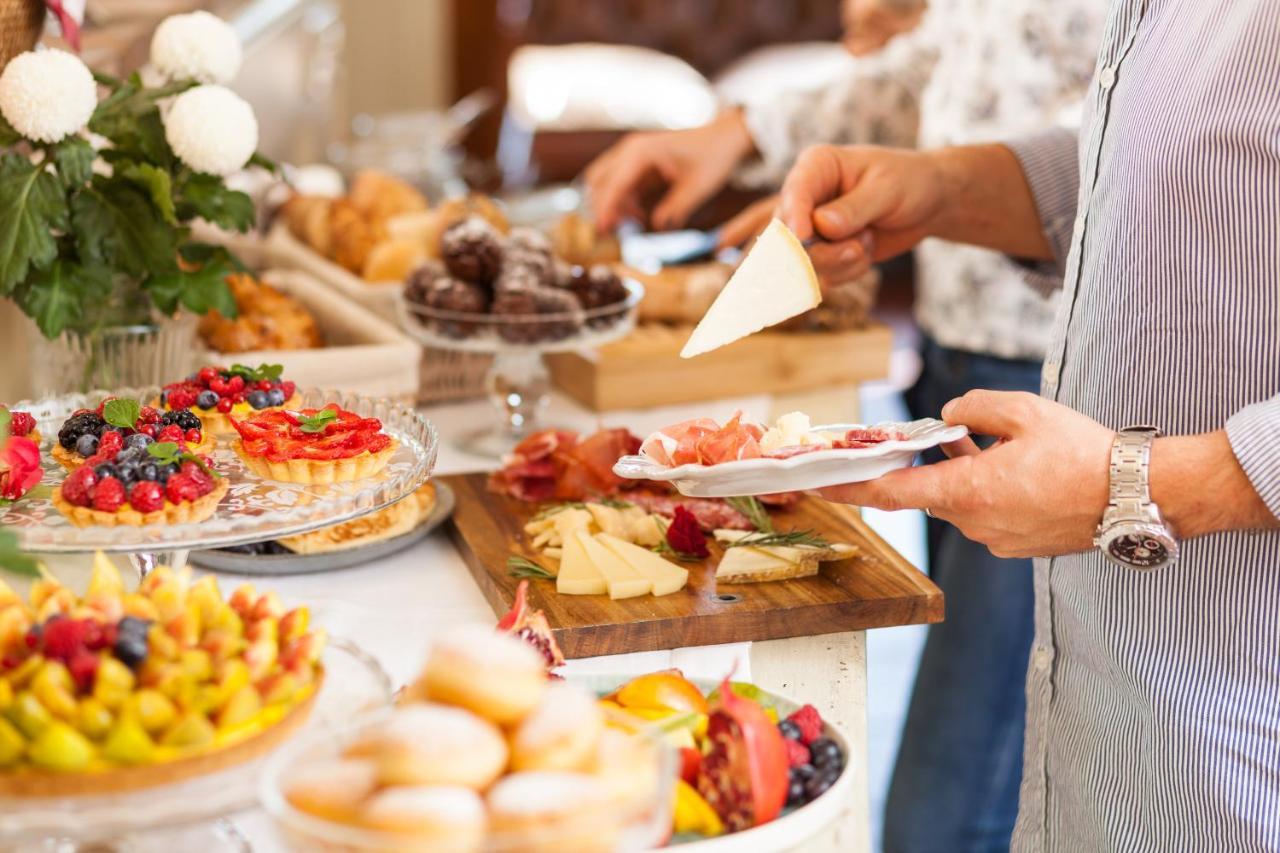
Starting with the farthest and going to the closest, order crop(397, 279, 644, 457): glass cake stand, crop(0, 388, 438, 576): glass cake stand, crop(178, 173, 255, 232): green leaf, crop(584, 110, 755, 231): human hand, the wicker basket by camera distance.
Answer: crop(584, 110, 755, 231): human hand < crop(397, 279, 644, 457): glass cake stand < crop(178, 173, 255, 232): green leaf < the wicker basket < crop(0, 388, 438, 576): glass cake stand

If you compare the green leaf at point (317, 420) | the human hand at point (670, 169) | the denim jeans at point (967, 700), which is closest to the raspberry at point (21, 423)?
the green leaf at point (317, 420)

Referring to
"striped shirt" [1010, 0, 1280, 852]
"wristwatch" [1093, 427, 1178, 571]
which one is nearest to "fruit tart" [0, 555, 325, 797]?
"wristwatch" [1093, 427, 1178, 571]

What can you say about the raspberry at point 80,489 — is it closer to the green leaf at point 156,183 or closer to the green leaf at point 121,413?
the green leaf at point 121,413

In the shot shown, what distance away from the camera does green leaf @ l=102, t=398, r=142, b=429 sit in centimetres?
122

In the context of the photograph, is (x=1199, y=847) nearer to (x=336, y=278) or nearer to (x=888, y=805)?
(x=888, y=805)

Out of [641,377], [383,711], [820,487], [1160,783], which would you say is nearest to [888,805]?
[641,377]

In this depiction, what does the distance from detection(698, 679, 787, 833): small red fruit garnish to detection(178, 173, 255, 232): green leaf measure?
106 cm

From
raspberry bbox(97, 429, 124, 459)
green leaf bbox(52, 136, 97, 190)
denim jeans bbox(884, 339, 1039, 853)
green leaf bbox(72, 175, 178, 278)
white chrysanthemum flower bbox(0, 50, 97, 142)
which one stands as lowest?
denim jeans bbox(884, 339, 1039, 853)

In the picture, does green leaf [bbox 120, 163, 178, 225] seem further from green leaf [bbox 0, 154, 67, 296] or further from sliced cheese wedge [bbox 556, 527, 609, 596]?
sliced cheese wedge [bbox 556, 527, 609, 596]

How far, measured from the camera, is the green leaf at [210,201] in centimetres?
163

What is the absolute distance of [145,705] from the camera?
0.75 metres

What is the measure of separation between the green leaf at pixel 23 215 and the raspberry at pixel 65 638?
802 mm

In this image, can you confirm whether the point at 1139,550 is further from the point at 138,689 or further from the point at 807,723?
the point at 138,689

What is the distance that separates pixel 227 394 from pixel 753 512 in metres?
0.59
